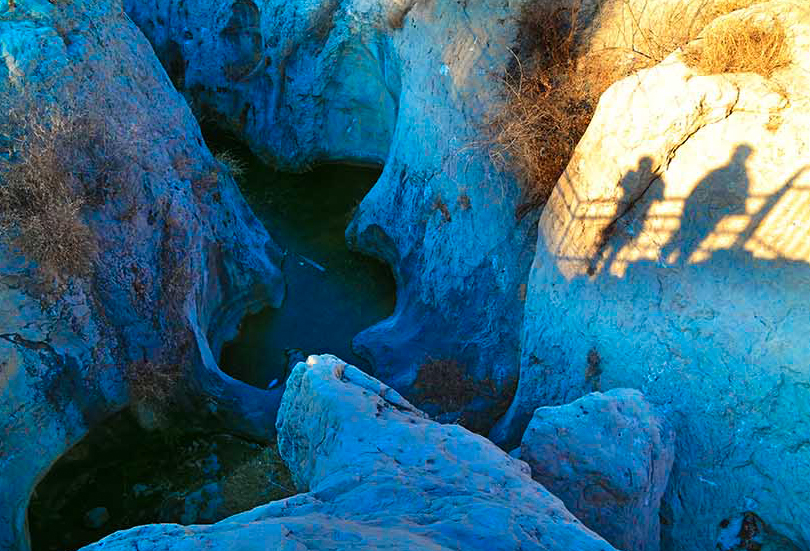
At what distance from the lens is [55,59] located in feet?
22.9

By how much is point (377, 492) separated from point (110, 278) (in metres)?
4.91

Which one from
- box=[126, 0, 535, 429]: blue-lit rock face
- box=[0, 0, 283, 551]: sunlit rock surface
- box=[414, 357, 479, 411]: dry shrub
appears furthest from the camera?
box=[126, 0, 535, 429]: blue-lit rock face

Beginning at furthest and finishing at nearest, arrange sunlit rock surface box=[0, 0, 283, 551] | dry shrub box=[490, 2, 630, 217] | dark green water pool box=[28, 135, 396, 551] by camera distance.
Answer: dry shrub box=[490, 2, 630, 217], dark green water pool box=[28, 135, 396, 551], sunlit rock surface box=[0, 0, 283, 551]

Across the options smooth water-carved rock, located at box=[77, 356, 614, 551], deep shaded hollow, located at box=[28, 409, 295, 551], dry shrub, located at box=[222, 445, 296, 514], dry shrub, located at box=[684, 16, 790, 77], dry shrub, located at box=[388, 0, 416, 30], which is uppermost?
dry shrub, located at box=[684, 16, 790, 77]

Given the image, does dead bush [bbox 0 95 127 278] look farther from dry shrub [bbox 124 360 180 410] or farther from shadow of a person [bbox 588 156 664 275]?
Result: shadow of a person [bbox 588 156 664 275]

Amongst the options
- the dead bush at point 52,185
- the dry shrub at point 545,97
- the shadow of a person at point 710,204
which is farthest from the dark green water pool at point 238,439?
the shadow of a person at point 710,204

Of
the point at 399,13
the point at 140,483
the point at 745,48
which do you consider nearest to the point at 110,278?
the point at 140,483

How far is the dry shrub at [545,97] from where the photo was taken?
23.7 ft

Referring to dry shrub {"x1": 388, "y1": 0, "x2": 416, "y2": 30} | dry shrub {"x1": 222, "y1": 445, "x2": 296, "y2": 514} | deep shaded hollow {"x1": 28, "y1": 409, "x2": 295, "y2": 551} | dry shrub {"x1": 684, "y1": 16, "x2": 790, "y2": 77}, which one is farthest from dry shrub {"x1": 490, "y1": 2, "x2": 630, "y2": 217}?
deep shaded hollow {"x1": 28, "y1": 409, "x2": 295, "y2": 551}

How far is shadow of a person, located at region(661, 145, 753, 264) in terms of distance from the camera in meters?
4.98

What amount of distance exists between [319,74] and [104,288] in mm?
7516

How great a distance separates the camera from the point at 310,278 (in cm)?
1094

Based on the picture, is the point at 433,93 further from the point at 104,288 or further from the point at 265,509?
the point at 265,509

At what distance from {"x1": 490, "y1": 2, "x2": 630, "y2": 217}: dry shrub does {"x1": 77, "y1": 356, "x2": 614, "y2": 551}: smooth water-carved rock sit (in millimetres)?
3734
